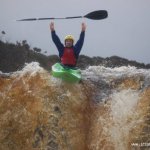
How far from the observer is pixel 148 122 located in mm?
10781

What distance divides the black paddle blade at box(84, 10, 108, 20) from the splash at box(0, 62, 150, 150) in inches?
58.1

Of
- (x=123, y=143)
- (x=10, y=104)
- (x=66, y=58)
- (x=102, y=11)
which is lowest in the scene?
(x=123, y=143)

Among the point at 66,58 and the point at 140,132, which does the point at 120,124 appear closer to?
the point at 140,132

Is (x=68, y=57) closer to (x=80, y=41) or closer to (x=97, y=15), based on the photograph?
(x=80, y=41)

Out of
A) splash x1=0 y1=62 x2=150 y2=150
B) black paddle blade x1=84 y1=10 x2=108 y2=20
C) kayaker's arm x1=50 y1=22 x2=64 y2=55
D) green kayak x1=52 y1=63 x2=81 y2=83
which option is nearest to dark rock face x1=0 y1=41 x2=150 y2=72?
black paddle blade x1=84 y1=10 x2=108 y2=20

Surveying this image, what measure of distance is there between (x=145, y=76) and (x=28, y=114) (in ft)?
8.72

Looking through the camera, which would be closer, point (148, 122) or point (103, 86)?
point (148, 122)

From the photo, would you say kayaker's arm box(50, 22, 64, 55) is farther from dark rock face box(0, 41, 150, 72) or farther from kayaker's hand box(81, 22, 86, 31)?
dark rock face box(0, 41, 150, 72)

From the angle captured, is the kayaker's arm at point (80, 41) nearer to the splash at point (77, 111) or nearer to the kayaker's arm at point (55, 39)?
the kayaker's arm at point (55, 39)

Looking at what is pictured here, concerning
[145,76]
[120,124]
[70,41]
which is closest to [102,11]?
[70,41]

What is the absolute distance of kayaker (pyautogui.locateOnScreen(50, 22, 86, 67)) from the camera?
39.8ft

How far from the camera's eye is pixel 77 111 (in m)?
11.6

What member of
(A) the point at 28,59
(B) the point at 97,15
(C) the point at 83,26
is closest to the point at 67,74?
(C) the point at 83,26

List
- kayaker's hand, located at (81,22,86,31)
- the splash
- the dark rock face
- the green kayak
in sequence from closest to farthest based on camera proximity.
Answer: the splash, the green kayak, kayaker's hand, located at (81,22,86,31), the dark rock face
